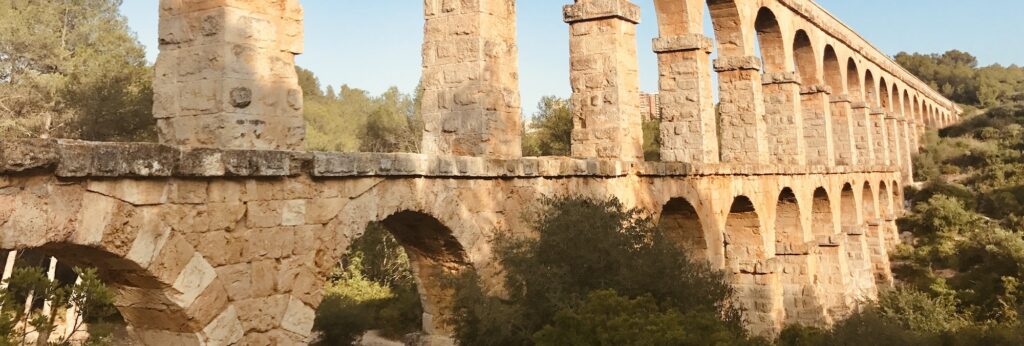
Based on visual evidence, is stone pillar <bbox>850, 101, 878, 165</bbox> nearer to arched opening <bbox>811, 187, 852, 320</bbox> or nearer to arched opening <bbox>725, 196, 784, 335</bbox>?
arched opening <bbox>811, 187, 852, 320</bbox>

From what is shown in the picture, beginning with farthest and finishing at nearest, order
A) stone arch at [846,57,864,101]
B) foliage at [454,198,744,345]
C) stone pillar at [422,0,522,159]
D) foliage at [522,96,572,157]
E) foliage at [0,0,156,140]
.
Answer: foliage at [522,96,572,157] → stone arch at [846,57,864,101] → foliage at [0,0,156,140] → stone pillar at [422,0,522,159] → foliage at [454,198,744,345]

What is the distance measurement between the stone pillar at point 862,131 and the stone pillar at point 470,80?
18.8 metres

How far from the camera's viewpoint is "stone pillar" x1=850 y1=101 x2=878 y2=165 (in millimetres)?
23047

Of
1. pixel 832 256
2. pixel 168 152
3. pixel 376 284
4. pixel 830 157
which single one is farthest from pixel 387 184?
pixel 830 157

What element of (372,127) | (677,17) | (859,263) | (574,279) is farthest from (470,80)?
(372,127)

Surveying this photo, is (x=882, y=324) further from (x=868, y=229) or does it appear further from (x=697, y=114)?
(x=868, y=229)

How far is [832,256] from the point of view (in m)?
15.1

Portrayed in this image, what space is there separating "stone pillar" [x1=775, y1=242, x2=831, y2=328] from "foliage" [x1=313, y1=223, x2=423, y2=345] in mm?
6472

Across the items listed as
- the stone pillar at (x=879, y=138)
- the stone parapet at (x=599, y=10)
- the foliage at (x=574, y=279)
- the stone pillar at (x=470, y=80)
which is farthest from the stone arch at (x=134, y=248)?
the stone pillar at (x=879, y=138)

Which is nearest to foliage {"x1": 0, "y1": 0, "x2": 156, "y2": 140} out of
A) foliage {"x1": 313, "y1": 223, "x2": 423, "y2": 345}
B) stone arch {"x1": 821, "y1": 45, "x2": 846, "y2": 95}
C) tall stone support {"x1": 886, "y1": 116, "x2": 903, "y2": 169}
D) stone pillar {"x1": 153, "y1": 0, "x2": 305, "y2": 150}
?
foliage {"x1": 313, "y1": 223, "x2": 423, "y2": 345}

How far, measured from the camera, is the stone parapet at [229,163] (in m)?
3.32

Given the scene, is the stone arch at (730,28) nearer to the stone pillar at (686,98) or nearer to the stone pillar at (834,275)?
the stone pillar at (686,98)

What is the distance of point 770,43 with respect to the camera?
1561cm

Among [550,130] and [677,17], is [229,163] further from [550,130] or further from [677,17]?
[550,130]
